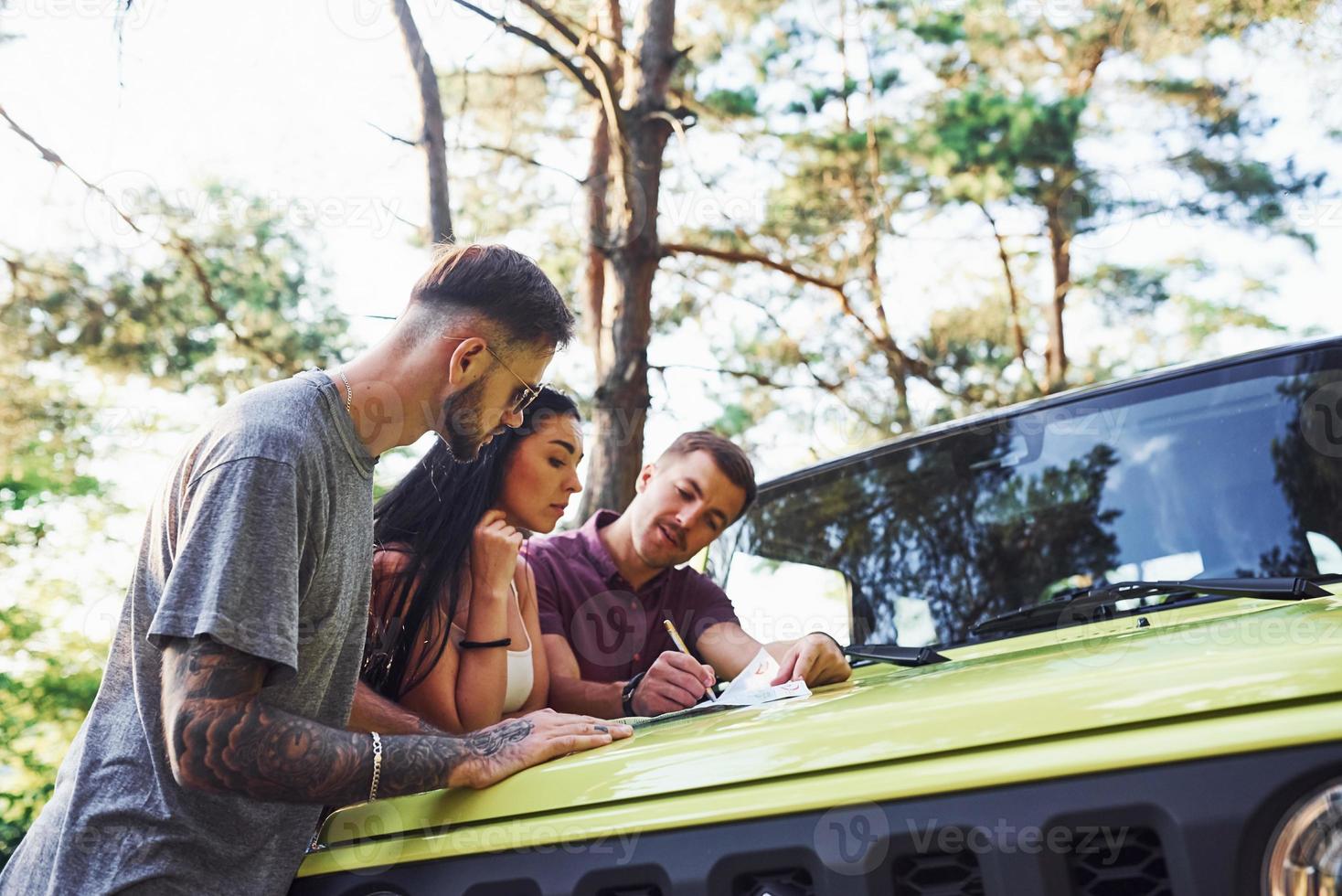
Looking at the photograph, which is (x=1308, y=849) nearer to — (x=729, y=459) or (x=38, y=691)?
(x=729, y=459)

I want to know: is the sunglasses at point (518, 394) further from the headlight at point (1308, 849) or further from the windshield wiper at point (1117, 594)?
the headlight at point (1308, 849)

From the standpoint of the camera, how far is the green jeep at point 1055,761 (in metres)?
1.25

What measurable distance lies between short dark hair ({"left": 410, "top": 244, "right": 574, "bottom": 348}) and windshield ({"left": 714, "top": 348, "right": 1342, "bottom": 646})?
58.4 inches

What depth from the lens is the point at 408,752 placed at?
1847mm

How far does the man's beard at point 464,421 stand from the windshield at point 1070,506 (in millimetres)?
1501

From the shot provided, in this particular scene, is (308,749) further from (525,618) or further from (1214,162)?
(1214,162)

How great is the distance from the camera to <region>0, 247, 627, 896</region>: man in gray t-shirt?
1.74m

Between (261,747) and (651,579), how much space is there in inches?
78.1

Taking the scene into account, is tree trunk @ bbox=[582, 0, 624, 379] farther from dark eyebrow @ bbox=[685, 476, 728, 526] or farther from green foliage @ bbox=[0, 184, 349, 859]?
dark eyebrow @ bbox=[685, 476, 728, 526]

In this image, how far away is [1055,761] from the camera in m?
1.32

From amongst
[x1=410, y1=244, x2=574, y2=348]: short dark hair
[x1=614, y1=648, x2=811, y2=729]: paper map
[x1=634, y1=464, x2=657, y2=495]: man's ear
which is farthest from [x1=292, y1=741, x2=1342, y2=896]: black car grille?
[x1=634, y1=464, x2=657, y2=495]: man's ear

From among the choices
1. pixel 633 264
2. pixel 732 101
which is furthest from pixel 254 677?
pixel 732 101

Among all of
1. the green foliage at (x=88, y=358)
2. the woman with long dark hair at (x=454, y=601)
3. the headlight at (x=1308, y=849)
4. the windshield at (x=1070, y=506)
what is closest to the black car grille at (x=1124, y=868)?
the headlight at (x=1308, y=849)

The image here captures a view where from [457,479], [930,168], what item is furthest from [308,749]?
[930,168]
